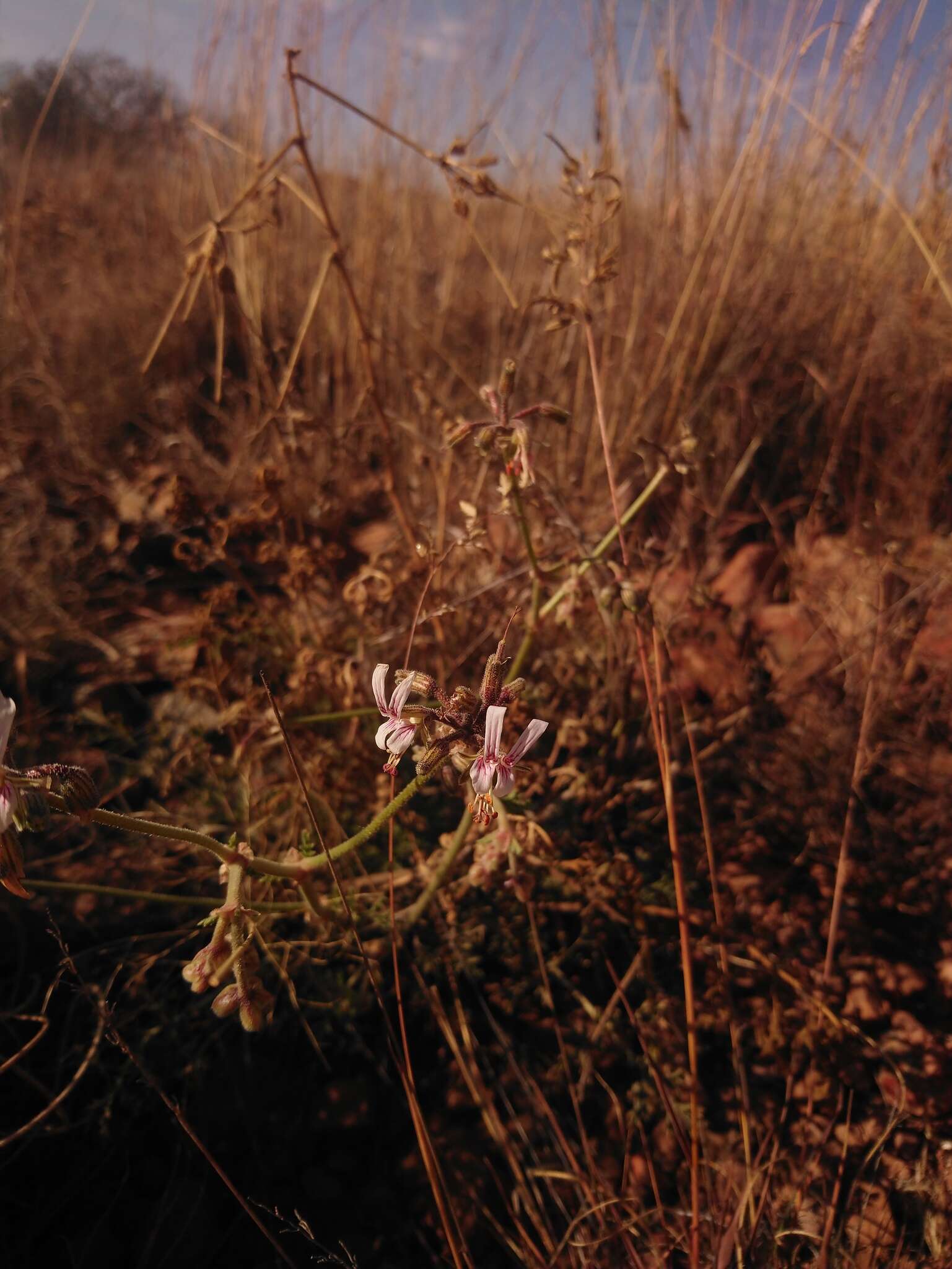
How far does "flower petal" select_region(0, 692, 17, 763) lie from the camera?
29.4 inches

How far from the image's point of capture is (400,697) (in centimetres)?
85

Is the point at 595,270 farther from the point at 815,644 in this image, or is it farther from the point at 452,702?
the point at 815,644

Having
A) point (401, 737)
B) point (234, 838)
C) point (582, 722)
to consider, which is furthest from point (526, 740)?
point (582, 722)

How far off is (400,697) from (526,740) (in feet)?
0.51

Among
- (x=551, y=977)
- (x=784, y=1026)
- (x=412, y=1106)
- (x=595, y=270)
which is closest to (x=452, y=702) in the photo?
(x=412, y=1106)

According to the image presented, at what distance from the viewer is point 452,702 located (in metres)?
0.88

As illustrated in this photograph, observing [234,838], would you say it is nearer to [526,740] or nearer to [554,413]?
[526,740]

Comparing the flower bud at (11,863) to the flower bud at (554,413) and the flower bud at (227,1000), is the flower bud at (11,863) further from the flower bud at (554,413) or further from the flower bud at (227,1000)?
the flower bud at (554,413)

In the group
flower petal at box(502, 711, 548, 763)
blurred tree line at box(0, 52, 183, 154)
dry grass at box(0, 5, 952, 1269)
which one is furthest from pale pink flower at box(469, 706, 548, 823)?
blurred tree line at box(0, 52, 183, 154)

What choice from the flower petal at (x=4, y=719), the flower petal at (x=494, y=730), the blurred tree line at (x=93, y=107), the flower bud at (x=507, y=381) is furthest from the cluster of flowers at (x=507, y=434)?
the blurred tree line at (x=93, y=107)

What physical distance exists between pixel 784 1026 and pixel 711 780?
1.75ft

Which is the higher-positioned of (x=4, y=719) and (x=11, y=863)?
(x=4, y=719)

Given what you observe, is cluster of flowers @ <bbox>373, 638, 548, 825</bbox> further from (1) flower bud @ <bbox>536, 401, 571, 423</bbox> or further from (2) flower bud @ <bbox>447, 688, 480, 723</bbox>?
(1) flower bud @ <bbox>536, 401, 571, 423</bbox>

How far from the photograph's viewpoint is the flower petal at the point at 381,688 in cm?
84
